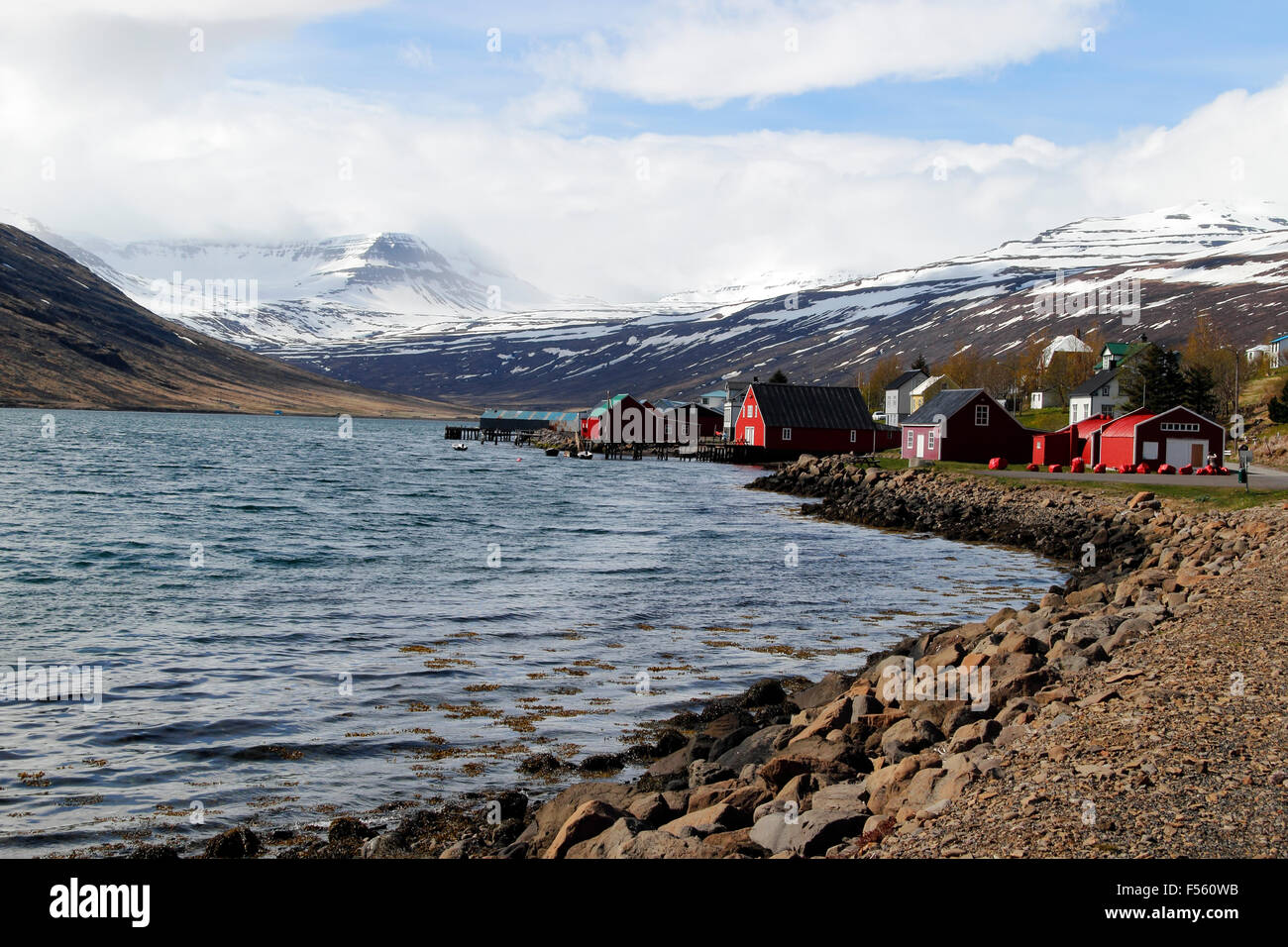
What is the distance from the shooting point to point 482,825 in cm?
1142

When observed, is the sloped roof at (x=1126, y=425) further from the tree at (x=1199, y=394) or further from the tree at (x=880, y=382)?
the tree at (x=880, y=382)

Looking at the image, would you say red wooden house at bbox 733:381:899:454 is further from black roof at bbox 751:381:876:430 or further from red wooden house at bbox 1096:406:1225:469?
red wooden house at bbox 1096:406:1225:469

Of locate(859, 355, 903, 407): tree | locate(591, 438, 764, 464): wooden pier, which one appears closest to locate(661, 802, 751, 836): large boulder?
locate(591, 438, 764, 464): wooden pier

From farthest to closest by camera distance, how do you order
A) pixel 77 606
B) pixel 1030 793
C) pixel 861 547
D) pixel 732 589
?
pixel 861 547 < pixel 732 589 < pixel 77 606 < pixel 1030 793

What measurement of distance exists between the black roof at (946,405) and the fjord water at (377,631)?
20.6 meters

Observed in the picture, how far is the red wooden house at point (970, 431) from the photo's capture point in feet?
221

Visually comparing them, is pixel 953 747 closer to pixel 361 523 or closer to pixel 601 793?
pixel 601 793

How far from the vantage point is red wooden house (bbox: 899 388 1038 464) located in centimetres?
6725

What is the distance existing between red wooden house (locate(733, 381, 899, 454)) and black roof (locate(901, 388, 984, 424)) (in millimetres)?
26175

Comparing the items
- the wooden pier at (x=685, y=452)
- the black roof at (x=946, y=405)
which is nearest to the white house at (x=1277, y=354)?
the wooden pier at (x=685, y=452)

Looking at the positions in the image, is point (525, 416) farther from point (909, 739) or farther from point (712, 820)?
point (712, 820)

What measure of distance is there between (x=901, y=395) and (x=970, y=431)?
79.8 meters
